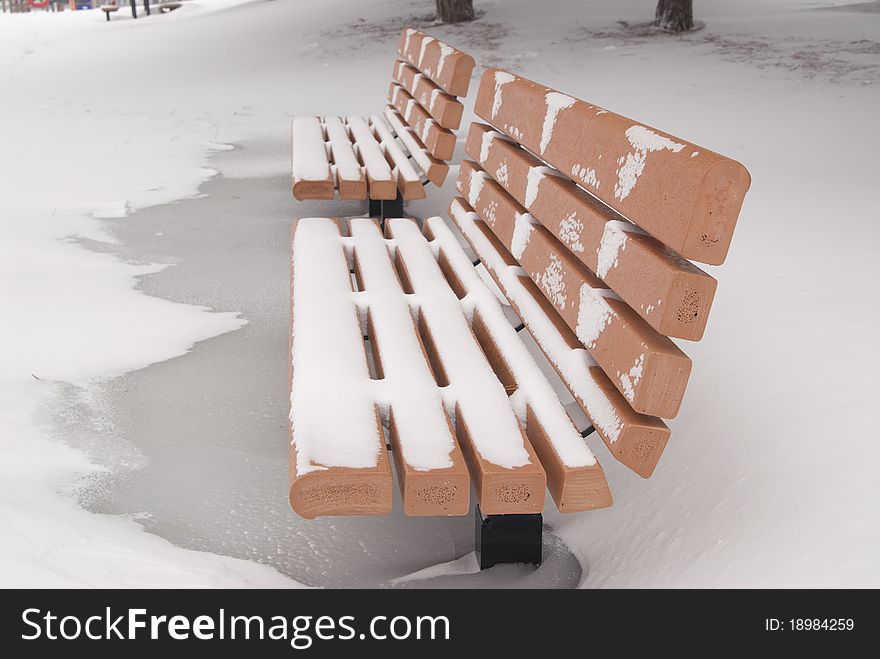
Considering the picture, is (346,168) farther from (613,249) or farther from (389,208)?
(613,249)

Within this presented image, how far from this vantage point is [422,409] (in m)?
2.02

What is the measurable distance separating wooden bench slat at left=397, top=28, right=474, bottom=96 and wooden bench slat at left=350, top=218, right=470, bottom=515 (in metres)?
1.38

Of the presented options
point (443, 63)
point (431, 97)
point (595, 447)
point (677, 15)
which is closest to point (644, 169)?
point (595, 447)

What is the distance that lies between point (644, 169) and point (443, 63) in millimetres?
2402

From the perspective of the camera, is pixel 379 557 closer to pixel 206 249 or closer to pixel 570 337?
pixel 570 337

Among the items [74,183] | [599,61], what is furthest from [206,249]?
[599,61]

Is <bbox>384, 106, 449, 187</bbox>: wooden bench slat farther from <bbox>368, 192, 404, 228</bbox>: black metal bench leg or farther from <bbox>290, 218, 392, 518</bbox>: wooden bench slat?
<bbox>290, 218, 392, 518</bbox>: wooden bench slat

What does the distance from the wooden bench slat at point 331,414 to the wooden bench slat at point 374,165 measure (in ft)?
5.29

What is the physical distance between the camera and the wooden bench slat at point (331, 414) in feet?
5.75

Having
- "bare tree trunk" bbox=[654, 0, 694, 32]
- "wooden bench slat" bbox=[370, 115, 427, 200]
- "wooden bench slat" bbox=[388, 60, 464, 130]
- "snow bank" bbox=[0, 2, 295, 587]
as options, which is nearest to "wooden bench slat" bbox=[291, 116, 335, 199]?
"wooden bench slat" bbox=[370, 115, 427, 200]

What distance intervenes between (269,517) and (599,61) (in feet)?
25.8

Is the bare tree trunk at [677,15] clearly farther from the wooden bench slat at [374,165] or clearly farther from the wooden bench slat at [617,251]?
the wooden bench slat at [617,251]

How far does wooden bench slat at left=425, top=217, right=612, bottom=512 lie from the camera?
72.3 inches

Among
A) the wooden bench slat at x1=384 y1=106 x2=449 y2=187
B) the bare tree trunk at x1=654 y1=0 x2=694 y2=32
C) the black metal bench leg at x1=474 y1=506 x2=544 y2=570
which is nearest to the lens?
the black metal bench leg at x1=474 y1=506 x2=544 y2=570
